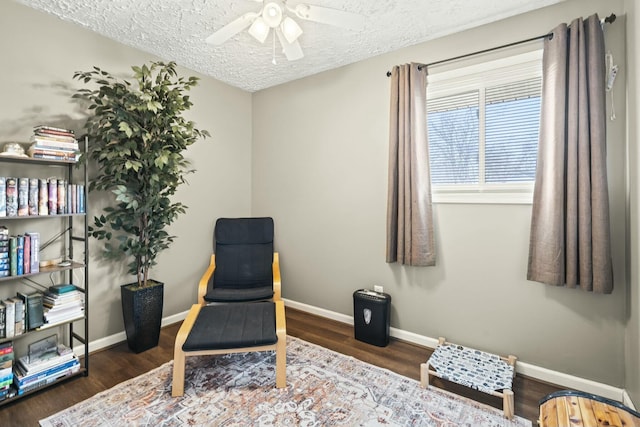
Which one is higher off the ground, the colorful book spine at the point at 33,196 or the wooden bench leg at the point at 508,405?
the colorful book spine at the point at 33,196

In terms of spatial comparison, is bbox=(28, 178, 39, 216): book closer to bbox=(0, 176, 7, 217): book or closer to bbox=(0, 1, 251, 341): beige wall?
bbox=(0, 176, 7, 217): book

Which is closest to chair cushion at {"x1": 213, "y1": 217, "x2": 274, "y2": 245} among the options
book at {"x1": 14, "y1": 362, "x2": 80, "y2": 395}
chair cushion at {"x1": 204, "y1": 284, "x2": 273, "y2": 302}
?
chair cushion at {"x1": 204, "y1": 284, "x2": 273, "y2": 302}

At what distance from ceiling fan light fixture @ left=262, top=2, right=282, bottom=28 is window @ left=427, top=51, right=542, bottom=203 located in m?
1.41

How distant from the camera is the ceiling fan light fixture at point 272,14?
1745 mm

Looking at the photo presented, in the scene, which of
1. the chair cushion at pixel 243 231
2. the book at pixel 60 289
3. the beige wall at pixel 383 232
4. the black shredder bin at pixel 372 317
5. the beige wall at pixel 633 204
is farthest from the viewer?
the chair cushion at pixel 243 231

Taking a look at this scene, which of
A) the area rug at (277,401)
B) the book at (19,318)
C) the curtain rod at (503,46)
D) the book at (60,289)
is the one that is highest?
the curtain rod at (503,46)

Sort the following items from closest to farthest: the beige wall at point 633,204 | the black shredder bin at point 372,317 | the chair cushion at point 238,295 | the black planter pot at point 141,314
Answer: the beige wall at point 633,204, the black planter pot at point 141,314, the black shredder bin at point 372,317, the chair cushion at point 238,295

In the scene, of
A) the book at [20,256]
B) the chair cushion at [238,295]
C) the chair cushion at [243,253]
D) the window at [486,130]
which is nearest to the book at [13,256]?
the book at [20,256]

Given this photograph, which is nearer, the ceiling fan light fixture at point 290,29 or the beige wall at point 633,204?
the beige wall at point 633,204

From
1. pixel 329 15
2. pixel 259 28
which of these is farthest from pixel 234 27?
pixel 329 15

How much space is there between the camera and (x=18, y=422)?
1.70 m

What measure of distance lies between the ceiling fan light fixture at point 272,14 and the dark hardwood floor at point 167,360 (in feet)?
8.07

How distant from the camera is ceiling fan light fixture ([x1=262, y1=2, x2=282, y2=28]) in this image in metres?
1.75

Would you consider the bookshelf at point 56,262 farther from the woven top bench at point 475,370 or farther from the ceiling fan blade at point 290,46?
the woven top bench at point 475,370
